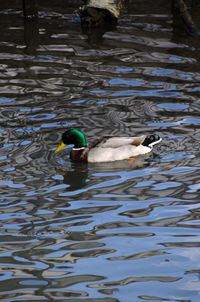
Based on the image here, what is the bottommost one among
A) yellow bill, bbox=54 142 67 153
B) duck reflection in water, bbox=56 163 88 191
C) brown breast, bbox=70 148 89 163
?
duck reflection in water, bbox=56 163 88 191

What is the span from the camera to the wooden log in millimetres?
15383

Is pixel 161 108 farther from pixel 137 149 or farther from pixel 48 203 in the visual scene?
pixel 48 203

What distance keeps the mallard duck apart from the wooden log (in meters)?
7.26

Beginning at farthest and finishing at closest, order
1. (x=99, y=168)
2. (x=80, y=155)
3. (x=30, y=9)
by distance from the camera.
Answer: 1. (x=30, y=9)
2. (x=80, y=155)
3. (x=99, y=168)

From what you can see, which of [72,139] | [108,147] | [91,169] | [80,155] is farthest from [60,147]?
[108,147]

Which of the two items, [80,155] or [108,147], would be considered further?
[80,155]

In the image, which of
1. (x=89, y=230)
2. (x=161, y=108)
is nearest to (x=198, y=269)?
(x=89, y=230)

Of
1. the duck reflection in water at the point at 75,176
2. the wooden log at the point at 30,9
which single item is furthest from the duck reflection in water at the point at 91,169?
the wooden log at the point at 30,9

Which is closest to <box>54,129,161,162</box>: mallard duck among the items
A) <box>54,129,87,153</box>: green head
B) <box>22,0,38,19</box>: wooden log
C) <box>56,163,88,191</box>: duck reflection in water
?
<box>54,129,87,153</box>: green head

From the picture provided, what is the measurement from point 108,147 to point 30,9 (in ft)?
25.6

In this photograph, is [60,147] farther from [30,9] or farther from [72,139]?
[30,9]

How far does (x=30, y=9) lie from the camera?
611 inches

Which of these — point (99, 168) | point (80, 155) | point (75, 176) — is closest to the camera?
point (75, 176)

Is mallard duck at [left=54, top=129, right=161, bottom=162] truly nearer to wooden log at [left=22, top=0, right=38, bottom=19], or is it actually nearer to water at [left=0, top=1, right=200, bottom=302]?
water at [left=0, top=1, right=200, bottom=302]
